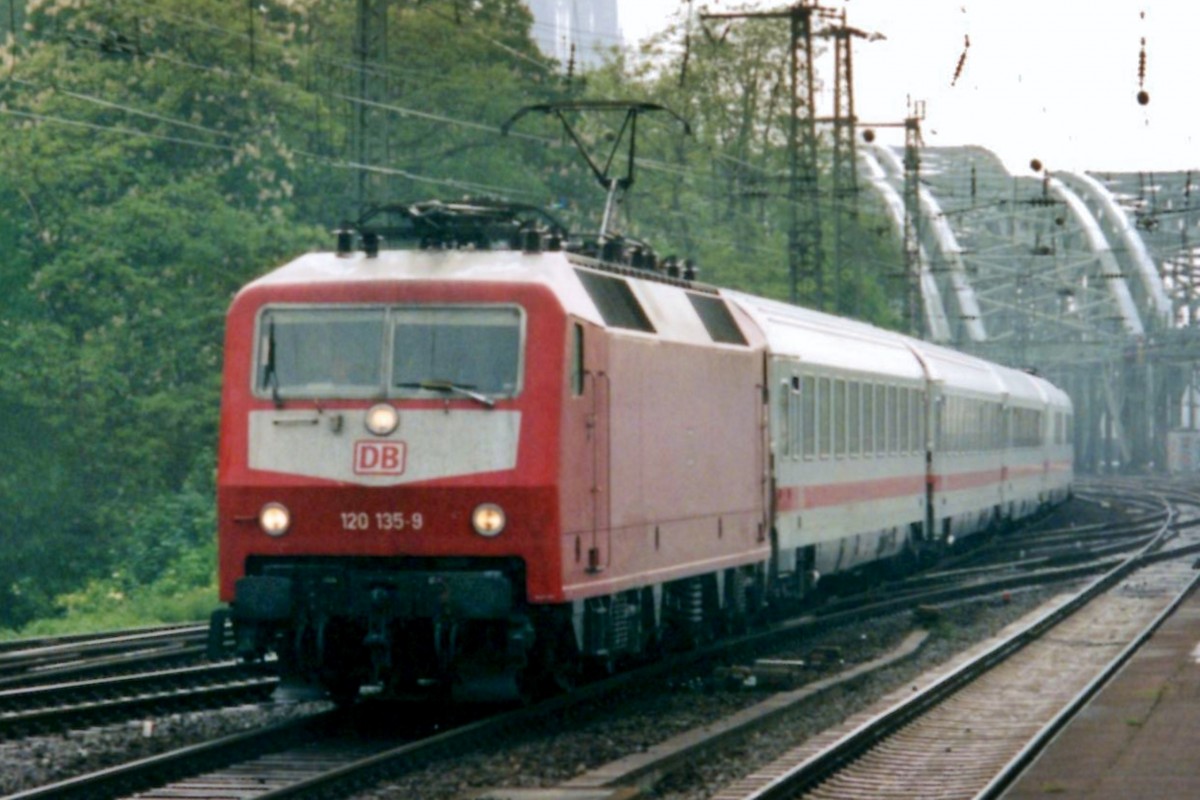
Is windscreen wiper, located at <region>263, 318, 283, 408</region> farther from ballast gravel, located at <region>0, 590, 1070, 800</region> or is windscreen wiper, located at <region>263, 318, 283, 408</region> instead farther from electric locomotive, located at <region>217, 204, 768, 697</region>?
ballast gravel, located at <region>0, 590, 1070, 800</region>

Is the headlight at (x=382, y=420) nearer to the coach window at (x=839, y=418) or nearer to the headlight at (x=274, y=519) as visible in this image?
the headlight at (x=274, y=519)

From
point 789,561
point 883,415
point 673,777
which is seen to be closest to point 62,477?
point 883,415

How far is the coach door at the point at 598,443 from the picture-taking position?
1573 cm

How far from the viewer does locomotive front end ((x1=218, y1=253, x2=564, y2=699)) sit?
14.9 metres

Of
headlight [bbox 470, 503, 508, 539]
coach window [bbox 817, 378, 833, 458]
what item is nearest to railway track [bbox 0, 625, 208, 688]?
headlight [bbox 470, 503, 508, 539]

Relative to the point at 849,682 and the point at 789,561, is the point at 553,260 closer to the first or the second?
the point at 849,682

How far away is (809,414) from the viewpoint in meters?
24.7

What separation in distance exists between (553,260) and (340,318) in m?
1.49

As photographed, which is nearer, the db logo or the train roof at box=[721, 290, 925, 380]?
the db logo

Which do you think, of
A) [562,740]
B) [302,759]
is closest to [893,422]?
[562,740]

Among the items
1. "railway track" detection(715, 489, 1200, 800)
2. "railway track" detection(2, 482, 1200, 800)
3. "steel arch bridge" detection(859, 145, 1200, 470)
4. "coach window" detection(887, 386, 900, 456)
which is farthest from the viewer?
"steel arch bridge" detection(859, 145, 1200, 470)

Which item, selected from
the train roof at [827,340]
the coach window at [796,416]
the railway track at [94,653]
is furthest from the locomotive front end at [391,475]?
the coach window at [796,416]

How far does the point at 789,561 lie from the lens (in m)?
23.5

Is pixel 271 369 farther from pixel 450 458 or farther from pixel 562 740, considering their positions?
pixel 562 740
